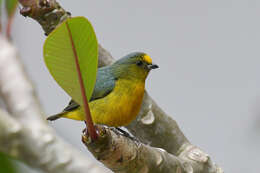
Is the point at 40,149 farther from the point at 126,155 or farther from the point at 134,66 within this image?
the point at 134,66

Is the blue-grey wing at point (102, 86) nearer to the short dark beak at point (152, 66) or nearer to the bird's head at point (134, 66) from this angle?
the bird's head at point (134, 66)

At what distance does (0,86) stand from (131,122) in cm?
88

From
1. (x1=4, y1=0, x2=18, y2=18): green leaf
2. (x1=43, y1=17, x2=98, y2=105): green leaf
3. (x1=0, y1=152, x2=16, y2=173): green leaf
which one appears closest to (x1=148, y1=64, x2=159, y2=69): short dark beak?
(x1=4, y1=0, x2=18, y2=18): green leaf

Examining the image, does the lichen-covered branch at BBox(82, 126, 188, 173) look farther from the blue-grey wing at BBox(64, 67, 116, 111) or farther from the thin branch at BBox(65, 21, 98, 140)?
the blue-grey wing at BBox(64, 67, 116, 111)

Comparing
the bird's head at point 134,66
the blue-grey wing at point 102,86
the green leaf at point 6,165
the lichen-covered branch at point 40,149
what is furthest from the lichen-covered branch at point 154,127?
the green leaf at point 6,165

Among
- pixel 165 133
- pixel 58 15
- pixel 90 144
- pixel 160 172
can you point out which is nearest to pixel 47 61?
pixel 90 144

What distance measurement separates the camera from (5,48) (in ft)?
5.54

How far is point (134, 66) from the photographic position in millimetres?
2805

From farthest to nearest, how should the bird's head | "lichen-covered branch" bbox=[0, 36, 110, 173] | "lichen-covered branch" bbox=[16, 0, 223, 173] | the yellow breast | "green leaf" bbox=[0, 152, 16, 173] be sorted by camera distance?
the bird's head < the yellow breast < "lichen-covered branch" bbox=[16, 0, 223, 173] < "lichen-covered branch" bbox=[0, 36, 110, 173] < "green leaf" bbox=[0, 152, 16, 173]

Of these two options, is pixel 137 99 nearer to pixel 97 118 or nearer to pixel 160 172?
pixel 97 118

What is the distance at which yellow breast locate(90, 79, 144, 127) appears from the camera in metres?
2.28

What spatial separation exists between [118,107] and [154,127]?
33cm

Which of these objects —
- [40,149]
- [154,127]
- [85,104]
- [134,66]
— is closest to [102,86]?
[134,66]

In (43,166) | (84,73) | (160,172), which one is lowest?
(160,172)
